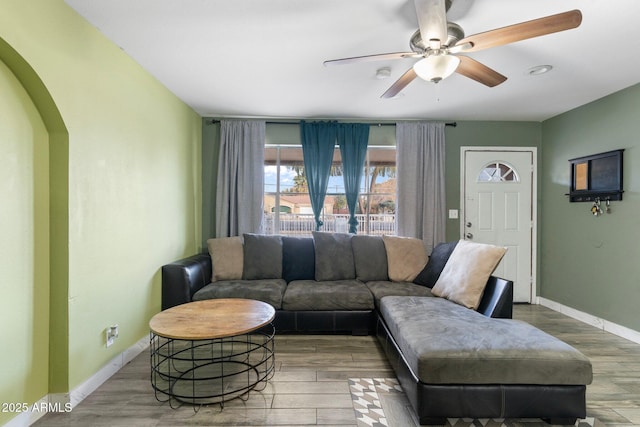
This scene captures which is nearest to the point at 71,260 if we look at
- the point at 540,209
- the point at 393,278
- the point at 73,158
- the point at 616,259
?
the point at 73,158

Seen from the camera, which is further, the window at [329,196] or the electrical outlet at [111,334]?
the window at [329,196]

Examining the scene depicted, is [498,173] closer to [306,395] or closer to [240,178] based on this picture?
[240,178]

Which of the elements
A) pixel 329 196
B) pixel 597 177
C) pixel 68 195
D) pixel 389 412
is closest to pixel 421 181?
pixel 329 196

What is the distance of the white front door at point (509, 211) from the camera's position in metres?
3.96

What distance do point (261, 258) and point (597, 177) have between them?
3802 mm

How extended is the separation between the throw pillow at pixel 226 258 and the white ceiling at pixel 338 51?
1.63 metres

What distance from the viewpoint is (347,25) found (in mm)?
1965

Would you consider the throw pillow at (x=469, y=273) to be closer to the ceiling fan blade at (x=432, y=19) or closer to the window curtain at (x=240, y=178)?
the ceiling fan blade at (x=432, y=19)

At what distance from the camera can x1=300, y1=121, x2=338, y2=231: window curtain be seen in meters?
3.87

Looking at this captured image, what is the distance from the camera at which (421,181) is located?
3887 mm

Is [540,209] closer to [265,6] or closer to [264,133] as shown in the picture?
[264,133]

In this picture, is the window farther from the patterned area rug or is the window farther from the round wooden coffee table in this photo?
the patterned area rug

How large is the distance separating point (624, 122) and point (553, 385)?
288 cm

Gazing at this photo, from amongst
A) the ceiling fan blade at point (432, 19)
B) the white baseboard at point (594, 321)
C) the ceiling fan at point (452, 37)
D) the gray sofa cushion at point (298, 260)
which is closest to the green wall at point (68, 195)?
the gray sofa cushion at point (298, 260)
